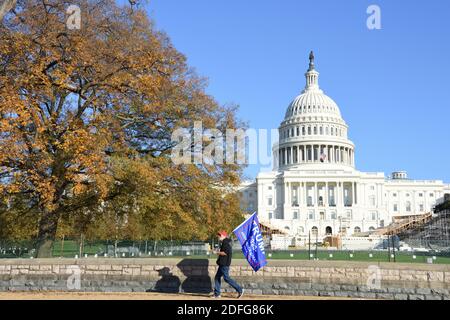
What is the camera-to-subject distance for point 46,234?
25.5m

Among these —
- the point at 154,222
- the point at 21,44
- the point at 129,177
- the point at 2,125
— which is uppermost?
the point at 21,44

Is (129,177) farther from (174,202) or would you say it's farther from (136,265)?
(136,265)

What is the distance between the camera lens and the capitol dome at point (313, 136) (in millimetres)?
151125

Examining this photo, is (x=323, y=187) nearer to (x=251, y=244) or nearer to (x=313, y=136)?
(x=313, y=136)

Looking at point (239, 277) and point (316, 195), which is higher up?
point (316, 195)

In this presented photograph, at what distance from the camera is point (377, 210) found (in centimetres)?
13575

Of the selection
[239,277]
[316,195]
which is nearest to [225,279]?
[239,277]

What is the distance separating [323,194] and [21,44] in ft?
399

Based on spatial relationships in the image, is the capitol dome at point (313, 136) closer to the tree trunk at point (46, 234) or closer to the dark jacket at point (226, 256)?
the tree trunk at point (46, 234)

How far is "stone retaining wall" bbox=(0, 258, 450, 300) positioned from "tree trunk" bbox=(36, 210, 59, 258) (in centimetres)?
497

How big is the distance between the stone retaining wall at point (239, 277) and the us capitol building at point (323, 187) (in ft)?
341

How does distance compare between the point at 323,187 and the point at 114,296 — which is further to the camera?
the point at 323,187

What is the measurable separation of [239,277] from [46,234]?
10388 mm
